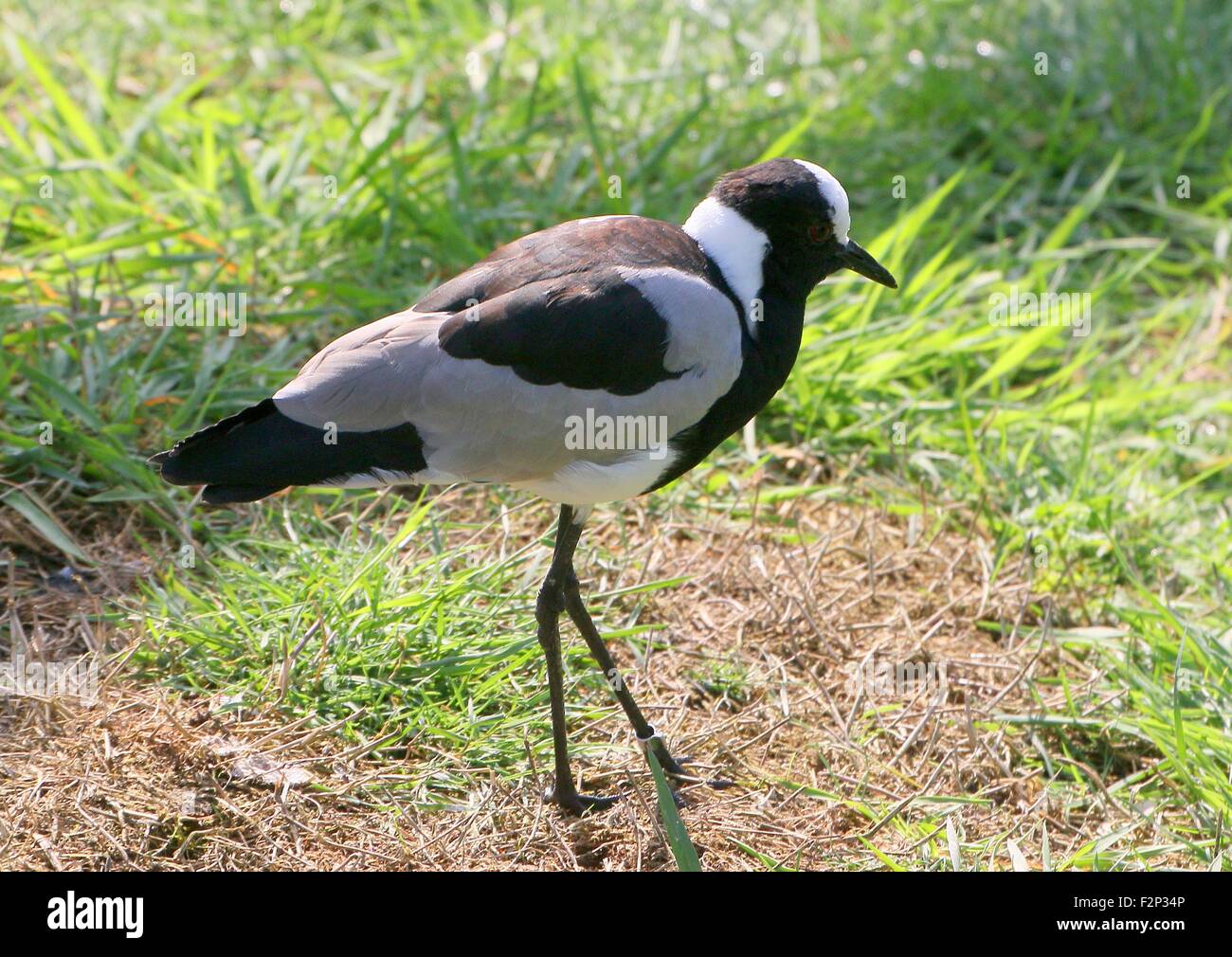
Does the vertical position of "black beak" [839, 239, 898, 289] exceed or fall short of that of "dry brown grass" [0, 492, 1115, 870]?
it exceeds it

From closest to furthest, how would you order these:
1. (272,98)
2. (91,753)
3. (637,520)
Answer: (91,753), (637,520), (272,98)

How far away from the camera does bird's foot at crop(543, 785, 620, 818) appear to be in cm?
363

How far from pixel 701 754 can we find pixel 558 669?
1.83 ft

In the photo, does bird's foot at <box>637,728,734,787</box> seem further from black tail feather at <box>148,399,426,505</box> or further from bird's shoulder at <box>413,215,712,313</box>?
bird's shoulder at <box>413,215,712,313</box>

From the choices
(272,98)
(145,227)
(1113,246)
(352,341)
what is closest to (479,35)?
(272,98)

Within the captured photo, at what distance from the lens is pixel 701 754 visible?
3.93 meters

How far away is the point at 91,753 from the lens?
11.6ft

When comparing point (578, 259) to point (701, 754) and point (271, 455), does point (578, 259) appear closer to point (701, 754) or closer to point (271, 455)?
point (271, 455)

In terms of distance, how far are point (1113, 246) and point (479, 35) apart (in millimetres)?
2996

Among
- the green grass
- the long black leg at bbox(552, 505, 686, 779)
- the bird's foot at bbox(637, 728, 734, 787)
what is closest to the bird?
the long black leg at bbox(552, 505, 686, 779)

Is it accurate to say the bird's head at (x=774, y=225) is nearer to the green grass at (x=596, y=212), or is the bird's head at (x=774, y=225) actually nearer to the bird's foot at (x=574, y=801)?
the green grass at (x=596, y=212)

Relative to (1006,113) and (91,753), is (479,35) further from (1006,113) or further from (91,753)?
(91,753)

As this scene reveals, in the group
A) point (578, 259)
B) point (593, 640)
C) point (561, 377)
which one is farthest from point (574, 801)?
point (578, 259)

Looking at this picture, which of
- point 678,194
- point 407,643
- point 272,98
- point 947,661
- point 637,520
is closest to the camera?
point 407,643
